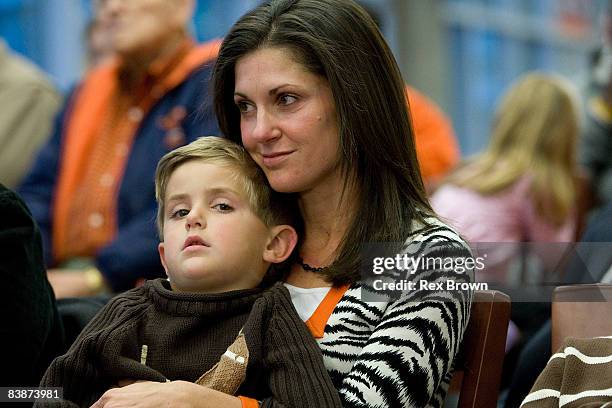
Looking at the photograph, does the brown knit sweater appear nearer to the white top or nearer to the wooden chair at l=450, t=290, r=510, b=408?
the white top

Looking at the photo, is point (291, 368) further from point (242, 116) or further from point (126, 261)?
point (126, 261)

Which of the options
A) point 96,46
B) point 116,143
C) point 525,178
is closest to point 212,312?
point 116,143

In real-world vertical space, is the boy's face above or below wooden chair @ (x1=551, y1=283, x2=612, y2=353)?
above

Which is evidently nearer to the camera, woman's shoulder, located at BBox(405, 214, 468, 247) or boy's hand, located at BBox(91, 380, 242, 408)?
boy's hand, located at BBox(91, 380, 242, 408)

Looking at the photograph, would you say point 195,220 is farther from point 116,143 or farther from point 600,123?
point 600,123

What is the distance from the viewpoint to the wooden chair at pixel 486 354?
2.36m

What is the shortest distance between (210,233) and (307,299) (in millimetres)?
259

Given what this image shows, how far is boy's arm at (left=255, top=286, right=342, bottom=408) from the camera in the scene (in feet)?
7.01

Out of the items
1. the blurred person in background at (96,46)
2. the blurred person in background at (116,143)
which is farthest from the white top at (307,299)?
the blurred person in background at (96,46)

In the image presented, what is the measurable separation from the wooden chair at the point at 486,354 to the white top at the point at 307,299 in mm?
334

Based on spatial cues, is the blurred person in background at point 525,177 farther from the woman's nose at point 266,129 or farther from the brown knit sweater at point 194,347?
the brown knit sweater at point 194,347

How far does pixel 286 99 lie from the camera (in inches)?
95.7

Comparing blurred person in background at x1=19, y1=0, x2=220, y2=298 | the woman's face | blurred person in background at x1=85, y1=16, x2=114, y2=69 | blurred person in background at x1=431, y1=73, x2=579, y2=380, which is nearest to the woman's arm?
the woman's face

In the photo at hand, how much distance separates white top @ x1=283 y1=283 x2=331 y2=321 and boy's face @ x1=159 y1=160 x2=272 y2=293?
9 centimetres
